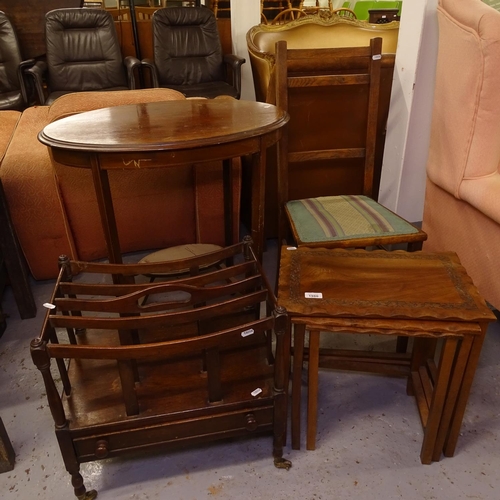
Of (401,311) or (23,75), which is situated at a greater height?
(401,311)

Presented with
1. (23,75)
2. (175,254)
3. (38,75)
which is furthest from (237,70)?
(175,254)

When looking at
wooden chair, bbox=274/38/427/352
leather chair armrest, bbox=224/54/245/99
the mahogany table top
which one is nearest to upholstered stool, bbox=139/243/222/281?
wooden chair, bbox=274/38/427/352

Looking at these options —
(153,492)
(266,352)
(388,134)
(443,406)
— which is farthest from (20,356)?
(388,134)

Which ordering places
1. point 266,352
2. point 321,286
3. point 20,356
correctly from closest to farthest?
point 321,286, point 266,352, point 20,356

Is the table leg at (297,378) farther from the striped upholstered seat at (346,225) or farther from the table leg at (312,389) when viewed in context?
the striped upholstered seat at (346,225)

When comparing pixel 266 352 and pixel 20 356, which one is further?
pixel 20 356

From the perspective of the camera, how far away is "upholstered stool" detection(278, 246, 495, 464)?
0.98 meters

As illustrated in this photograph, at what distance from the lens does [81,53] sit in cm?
377

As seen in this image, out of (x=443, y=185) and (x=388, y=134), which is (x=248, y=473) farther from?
(x=388, y=134)

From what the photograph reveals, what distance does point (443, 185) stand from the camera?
1566 mm

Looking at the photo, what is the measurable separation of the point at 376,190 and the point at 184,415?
56.6 inches

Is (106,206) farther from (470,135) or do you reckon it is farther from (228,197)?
(470,135)

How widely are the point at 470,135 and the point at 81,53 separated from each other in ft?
11.0

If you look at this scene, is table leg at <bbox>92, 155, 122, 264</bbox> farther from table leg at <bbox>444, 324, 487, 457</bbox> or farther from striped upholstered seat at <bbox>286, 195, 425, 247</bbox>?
table leg at <bbox>444, 324, 487, 457</bbox>
